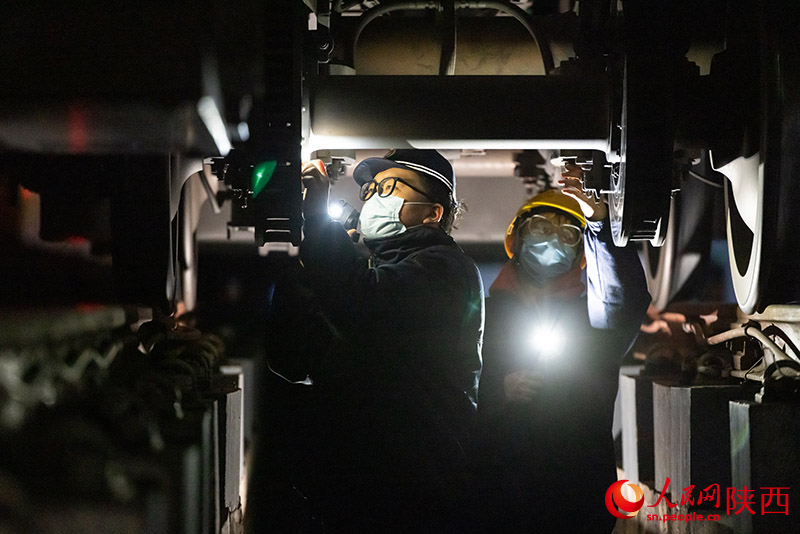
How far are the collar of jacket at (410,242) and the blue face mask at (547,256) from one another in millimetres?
673

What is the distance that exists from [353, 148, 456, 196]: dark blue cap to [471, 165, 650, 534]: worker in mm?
632

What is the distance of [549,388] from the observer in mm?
2398

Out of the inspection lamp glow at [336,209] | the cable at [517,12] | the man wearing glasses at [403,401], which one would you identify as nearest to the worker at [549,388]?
the man wearing glasses at [403,401]

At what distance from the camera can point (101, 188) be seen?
1836 millimetres

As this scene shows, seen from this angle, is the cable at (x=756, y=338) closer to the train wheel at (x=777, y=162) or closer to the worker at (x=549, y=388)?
the worker at (x=549, y=388)

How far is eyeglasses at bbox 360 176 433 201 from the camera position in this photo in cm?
193

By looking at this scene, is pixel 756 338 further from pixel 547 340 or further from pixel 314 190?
pixel 314 190

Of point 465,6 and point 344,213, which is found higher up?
point 465,6

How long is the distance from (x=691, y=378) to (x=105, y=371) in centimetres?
173

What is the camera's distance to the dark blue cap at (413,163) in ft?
6.39

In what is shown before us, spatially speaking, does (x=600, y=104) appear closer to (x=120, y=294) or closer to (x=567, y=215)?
(x=567, y=215)

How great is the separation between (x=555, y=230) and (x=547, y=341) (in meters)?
0.40

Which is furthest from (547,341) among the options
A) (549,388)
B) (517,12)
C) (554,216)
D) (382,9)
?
(382,9)

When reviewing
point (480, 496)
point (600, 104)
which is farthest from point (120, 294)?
point (480, 496)
